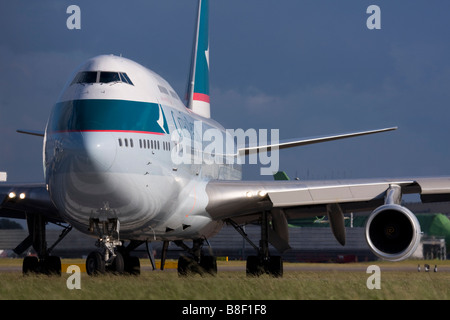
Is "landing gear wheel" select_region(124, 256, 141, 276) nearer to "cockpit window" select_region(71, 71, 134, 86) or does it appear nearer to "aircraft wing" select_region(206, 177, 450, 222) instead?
"aircraft wing" select_region(206, 177, 450, 222)

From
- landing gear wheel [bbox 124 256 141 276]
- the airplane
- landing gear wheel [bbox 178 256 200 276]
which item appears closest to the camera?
the airplane

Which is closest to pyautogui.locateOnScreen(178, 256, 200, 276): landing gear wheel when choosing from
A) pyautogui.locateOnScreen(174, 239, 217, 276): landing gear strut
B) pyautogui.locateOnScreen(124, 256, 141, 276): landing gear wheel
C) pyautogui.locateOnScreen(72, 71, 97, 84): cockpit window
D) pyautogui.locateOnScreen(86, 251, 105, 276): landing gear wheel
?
pyautogui.locateOnScreen(174, 239, 217, 276): landing gear strut

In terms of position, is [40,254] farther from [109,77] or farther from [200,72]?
[200,72]

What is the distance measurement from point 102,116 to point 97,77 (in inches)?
62.5

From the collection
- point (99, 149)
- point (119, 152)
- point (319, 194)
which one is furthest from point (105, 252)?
point (319, 194)

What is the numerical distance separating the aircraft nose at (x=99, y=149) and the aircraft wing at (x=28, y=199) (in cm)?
530

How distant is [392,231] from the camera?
17875 millimetres

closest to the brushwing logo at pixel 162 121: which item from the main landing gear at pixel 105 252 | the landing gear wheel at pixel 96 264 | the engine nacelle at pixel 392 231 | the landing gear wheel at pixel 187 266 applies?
the main landing gear at pixel 105 252

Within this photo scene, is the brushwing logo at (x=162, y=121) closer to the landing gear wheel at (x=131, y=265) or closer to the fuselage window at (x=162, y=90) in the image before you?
the fuselage window at (x=162, y=90)

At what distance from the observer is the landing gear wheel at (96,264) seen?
17.5m

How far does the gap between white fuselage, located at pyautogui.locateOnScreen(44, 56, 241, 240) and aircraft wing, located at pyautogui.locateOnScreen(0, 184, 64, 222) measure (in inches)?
99.4

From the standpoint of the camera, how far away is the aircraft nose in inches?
620
